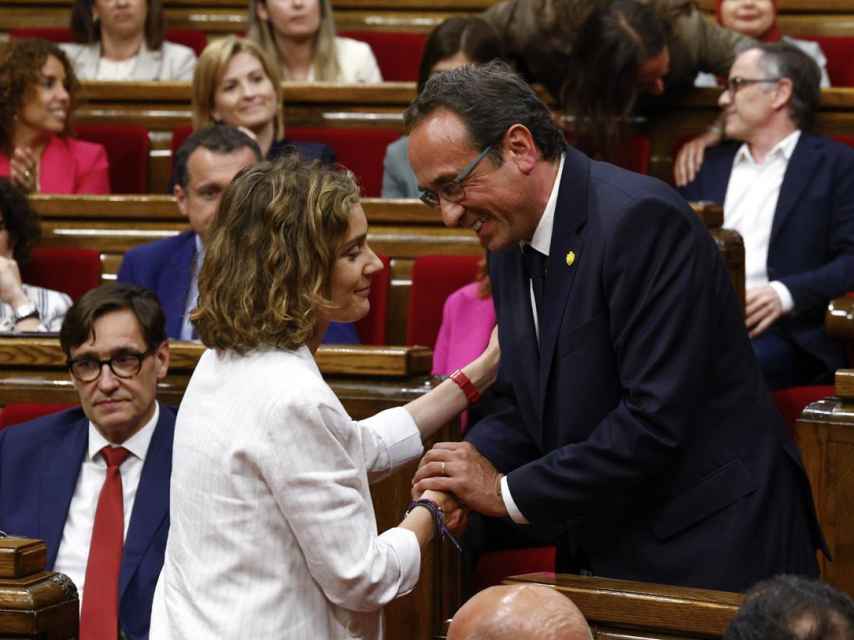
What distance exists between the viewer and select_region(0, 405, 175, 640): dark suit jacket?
1.04 meters

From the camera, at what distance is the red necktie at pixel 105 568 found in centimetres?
104

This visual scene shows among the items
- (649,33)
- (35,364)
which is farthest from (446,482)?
(649,33)

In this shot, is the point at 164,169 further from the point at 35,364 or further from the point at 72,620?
the point at 72,620

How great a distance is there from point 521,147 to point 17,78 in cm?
105

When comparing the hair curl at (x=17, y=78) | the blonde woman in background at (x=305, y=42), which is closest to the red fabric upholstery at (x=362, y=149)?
the blonde woman in background at (x=305, y=42)

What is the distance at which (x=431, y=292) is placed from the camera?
4.52ft

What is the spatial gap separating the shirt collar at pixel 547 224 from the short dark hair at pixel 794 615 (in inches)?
14.0

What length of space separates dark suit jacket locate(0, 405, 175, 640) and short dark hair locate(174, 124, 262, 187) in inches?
15.2

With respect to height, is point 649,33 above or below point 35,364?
above

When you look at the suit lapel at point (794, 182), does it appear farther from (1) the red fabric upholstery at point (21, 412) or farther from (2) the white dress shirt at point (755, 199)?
(1) the red fabric upholstery at point (21, 412)

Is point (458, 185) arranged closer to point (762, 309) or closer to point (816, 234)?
point (762, 309)

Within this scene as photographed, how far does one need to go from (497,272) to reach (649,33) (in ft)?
2.27

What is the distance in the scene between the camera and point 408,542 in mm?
768

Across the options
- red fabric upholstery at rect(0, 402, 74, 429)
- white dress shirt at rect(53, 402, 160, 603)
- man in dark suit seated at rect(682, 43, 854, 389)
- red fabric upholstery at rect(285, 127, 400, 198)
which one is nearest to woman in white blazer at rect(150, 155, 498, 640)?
white dress shirt at rect(53, 402, 160, 603)
